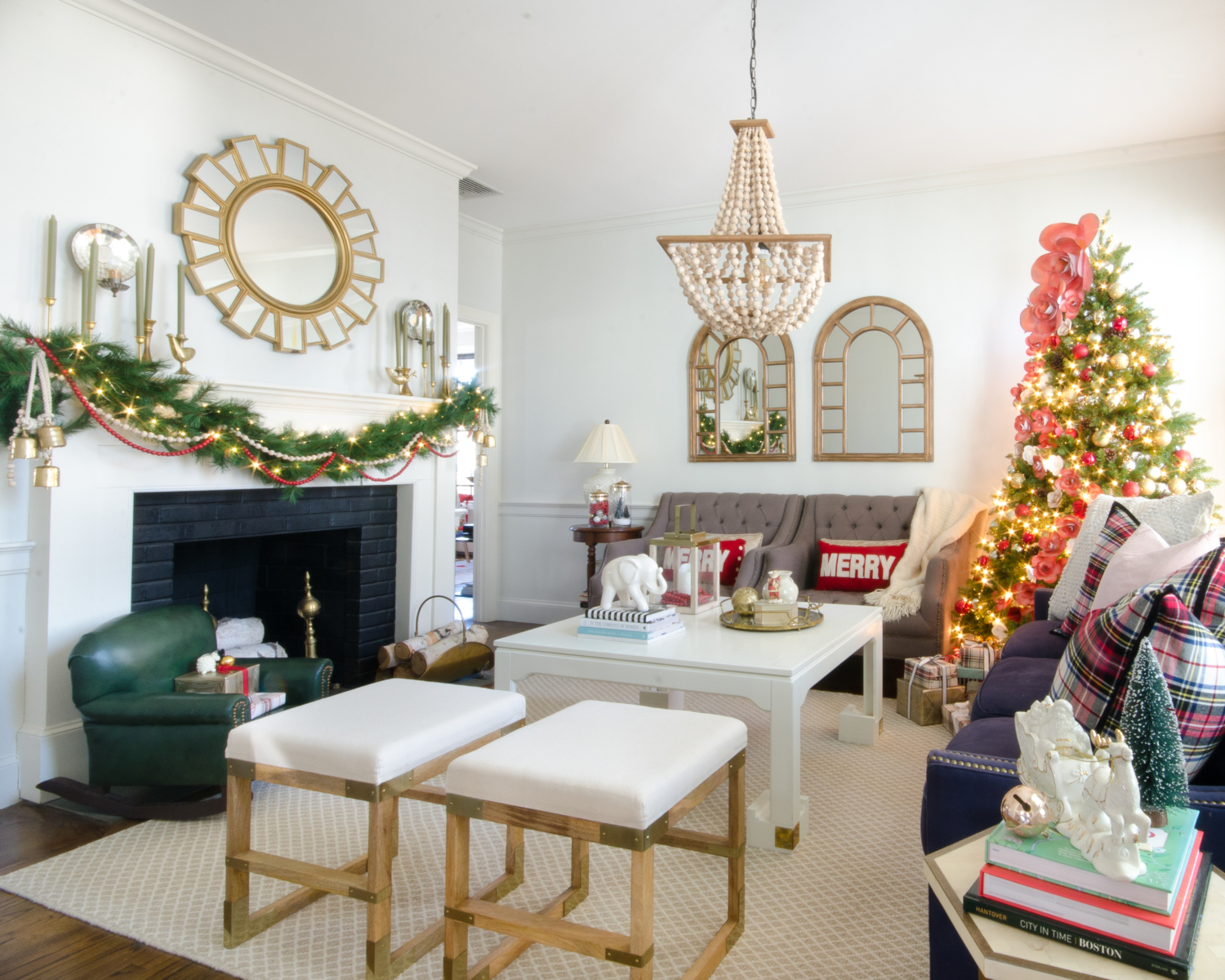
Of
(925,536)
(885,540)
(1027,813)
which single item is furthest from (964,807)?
(885,540)

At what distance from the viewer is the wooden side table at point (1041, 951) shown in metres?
1.01

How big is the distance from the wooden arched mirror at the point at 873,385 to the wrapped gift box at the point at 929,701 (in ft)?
5.41

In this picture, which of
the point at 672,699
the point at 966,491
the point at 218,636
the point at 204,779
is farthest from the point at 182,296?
the point at 966,491

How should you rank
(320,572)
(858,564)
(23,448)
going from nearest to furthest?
(23,448), (320,572), (858,564)

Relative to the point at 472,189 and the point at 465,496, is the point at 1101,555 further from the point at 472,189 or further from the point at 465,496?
the point at 465,496

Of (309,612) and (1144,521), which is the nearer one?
(1144,521)

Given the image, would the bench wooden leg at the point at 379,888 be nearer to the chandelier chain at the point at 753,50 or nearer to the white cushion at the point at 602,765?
the white cushion at the point at 602,765

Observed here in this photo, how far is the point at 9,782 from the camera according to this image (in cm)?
276

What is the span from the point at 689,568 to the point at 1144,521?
153 cm

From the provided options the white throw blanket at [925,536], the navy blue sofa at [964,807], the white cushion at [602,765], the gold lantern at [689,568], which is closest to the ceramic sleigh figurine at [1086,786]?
the navy blue sofa at [964,807]

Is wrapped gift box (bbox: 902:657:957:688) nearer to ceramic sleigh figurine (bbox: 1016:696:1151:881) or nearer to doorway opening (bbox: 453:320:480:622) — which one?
ceramic sleigh figurine (bbox: 1016:696:1151:881)

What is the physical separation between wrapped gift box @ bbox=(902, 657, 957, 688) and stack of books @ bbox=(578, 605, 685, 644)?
4.22ft

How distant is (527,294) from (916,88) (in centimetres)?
293

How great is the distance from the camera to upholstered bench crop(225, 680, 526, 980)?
5.70 ft
